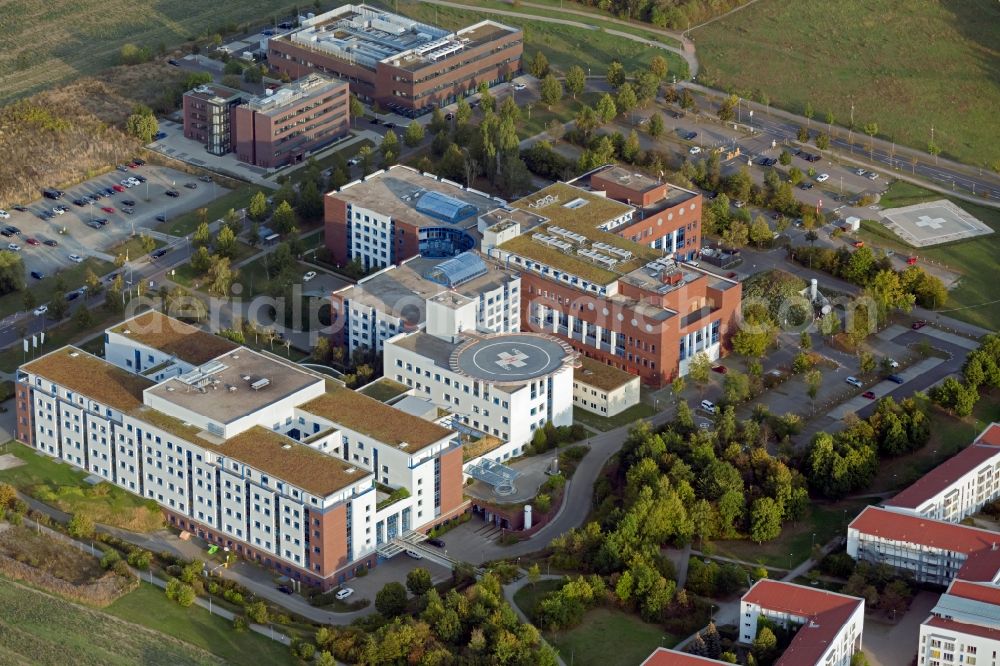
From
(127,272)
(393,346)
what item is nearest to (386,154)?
(127,272)

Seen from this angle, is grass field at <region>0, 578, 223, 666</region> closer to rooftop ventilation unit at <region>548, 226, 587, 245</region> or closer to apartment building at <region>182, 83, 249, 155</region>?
rooftop ventilation unit at <region>548, 226, 587, 245</region>

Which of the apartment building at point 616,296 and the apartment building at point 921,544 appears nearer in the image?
the apartment building at point 921,544

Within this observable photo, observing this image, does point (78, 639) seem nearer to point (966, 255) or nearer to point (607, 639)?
point (607, 639)

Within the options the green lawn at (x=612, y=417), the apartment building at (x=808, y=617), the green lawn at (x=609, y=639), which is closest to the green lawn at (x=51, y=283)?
the green lawn at (x=612, y=417)

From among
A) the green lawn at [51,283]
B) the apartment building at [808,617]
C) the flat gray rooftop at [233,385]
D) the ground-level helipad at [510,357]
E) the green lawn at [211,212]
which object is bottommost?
the green lawn at [51,283]

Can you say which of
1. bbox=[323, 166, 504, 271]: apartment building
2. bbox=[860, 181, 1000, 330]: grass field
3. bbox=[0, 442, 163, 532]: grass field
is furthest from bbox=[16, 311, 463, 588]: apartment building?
bbox=[860, 181, 1000, 330]: grass field

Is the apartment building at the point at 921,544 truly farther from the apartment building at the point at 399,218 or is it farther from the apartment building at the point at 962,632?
the apartment building at the point at 399,218

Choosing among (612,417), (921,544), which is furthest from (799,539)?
(612,417)
